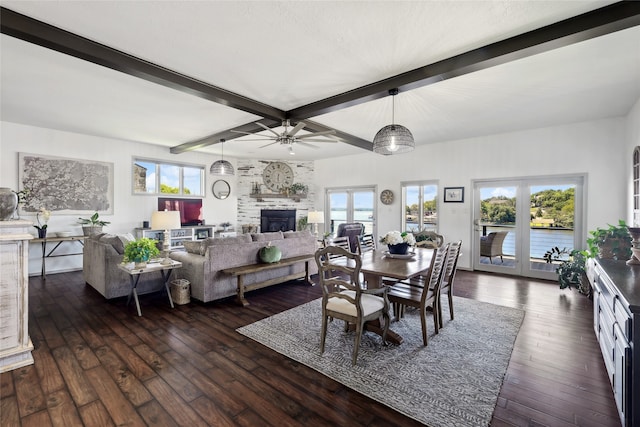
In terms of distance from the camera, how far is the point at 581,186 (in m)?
5.04

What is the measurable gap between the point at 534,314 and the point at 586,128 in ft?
11.5

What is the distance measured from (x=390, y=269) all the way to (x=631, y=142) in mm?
4356

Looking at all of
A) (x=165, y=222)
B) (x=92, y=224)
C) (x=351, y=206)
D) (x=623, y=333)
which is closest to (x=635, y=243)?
(x=623, y=333)

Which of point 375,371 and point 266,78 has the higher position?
point 266,78

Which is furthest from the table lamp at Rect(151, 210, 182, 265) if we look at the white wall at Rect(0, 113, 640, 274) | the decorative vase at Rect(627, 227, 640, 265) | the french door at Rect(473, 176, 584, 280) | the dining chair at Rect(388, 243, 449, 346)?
the french door at Rect(473, 176, 584, 280)

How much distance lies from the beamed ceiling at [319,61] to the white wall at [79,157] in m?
0.70

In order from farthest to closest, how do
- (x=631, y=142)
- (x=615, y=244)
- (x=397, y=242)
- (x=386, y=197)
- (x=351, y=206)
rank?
1. (x=351, y=206)
2. (x=386, y=197)
3. (x=631, y=142)
4. (x=397, y=242)
5. (x=615, y=244)

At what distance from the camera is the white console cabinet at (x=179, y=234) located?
6.64 metres

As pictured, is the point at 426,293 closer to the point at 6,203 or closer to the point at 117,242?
the point at 6,203

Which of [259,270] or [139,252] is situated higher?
[139,252]

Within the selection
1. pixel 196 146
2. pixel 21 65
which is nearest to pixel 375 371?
pixel 21 65

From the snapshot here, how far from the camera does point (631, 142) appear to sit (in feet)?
13.7

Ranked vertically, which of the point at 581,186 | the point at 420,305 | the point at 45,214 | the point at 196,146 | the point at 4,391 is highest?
the point at 196,146

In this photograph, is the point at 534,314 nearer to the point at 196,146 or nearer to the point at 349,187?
the point at 349,187
